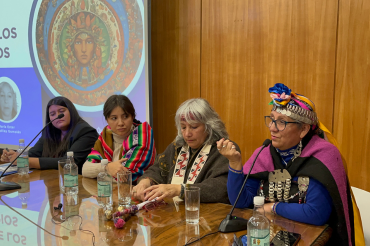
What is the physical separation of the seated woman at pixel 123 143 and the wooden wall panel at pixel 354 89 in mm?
1603

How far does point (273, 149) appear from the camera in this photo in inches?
71.2

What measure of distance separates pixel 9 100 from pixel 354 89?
412 cm

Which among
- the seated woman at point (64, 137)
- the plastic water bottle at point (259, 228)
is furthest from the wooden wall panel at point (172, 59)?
the plastic water bottle at point (259, 228)

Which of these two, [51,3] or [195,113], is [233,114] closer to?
[195,113]

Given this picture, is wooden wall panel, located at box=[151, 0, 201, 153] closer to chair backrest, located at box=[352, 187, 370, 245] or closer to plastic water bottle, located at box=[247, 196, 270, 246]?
chair backrest, located at box=[352, 187, 370, 245]

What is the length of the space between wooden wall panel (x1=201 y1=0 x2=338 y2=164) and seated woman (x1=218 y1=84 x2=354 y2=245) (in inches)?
54.8

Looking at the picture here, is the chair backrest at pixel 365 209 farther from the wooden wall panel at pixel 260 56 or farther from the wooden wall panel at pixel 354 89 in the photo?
the wooden wall panel at pixel 260 56

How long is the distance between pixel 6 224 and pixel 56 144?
1.50 metres

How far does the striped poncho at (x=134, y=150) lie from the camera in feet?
8.06

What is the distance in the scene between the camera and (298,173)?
1642mm

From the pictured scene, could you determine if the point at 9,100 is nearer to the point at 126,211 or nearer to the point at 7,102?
the point at 7,102

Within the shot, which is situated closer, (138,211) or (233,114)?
(138,211)

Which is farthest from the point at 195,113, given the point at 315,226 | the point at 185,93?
the point at 185,93

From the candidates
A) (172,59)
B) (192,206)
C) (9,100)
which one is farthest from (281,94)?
(9,100)
